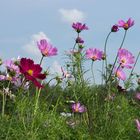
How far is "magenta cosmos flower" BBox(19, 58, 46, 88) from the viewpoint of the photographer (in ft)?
9.65

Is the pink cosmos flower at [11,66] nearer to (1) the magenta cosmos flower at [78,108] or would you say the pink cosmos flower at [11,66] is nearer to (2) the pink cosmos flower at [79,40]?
(1) the magenta cosmos flower at [78,108]

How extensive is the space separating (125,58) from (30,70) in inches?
66.5

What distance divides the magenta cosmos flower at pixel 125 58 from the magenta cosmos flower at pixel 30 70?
1575 mm

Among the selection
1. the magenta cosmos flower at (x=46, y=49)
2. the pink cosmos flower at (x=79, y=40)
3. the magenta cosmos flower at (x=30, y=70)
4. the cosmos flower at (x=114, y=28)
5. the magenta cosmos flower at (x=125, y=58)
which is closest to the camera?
the magenta cosmos flower at (x=30, y=70)

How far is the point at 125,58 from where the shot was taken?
455 cm

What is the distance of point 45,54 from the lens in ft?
12.0

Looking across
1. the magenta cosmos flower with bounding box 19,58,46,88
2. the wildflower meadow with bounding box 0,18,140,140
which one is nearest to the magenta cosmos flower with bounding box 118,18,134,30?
the wildflower meadow with bounding box 0,18,140,140

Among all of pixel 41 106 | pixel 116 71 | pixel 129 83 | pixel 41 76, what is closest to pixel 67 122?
pixel 41 106

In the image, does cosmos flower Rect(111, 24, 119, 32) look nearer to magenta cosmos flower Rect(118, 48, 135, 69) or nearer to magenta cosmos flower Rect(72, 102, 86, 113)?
magenta cosmos flower Rect(118, 48, 135, 69)

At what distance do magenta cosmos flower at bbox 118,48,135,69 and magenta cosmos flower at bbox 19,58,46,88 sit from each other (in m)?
1.58

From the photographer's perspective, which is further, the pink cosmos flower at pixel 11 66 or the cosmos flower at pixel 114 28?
the cosmos flower at pixel 114 28

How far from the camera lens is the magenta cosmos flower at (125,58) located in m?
4.55

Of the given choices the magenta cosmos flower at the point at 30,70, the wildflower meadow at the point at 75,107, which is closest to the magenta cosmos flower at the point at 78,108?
the wildflower meadow at the point at 75,107

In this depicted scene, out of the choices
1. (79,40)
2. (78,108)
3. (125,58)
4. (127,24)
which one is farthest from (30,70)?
(79,40)
